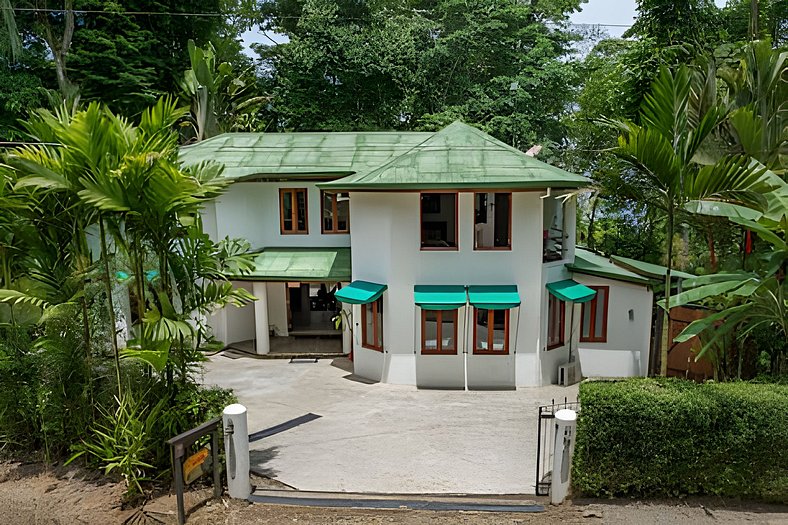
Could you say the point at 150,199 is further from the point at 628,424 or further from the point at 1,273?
the point at 628,424

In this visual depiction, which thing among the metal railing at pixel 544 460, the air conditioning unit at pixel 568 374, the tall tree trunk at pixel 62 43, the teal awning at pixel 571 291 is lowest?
the air conditioning unit at pixel 568 374

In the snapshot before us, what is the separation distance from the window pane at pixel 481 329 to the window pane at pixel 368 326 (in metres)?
2.73

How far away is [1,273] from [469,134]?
35.8 feet

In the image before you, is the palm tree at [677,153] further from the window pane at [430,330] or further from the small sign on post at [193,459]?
the small sign on post at [193,459]

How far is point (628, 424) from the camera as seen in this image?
263 inches

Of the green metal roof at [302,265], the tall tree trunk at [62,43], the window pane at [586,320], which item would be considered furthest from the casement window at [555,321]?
the tall tree trunk at [62,43]

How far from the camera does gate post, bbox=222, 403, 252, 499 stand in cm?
723

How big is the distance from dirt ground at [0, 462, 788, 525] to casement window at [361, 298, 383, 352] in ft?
21.9

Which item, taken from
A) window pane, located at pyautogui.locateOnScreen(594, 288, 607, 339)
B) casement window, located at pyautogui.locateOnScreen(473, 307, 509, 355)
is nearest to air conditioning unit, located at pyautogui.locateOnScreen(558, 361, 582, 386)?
window pane, located at pyautogui.locateOnScreen(594, 288, 607, 339)

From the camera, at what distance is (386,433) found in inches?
397

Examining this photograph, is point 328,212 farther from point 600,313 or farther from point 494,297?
point 600,313

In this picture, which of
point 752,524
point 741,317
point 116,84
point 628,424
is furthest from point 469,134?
point 116,84

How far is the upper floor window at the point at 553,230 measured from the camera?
13750 millimetres

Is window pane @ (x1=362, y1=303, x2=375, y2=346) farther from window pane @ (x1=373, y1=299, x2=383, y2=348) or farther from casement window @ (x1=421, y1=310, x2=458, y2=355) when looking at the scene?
casement window @ (x1=421, y1=310, x2=458, y2=355)
